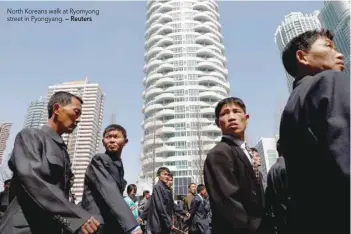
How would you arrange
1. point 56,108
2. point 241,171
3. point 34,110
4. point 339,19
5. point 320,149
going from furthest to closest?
point 34,110, point 339,19, point 56,108, point 241,171, point 320,149

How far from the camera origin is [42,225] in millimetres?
2008

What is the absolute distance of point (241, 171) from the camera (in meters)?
2.05

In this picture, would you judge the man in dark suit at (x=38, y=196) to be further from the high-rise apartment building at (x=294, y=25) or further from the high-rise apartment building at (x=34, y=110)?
the high-rise apartment building at (x=294, y=25)

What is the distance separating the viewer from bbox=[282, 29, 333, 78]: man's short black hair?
163 cm

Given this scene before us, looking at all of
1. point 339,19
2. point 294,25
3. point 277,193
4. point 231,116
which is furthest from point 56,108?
point 294,25

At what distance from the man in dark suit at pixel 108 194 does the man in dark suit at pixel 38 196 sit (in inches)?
23.7

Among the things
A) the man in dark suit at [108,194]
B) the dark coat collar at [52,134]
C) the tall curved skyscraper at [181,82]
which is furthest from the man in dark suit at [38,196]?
the tall curved skyscraper at [181,82]

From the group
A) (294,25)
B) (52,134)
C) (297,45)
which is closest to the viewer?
(297,45)

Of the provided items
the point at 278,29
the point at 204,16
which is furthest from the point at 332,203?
the point at 278,29

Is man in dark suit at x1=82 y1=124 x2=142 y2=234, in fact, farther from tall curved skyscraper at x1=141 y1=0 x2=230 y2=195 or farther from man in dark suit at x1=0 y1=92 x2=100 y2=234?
tall curved skyscraper at x1=141 y1=0 x2=230 y2=195

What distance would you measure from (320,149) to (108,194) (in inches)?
81.2

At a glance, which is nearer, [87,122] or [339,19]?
[339,19]

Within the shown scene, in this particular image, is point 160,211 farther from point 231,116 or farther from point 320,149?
point 320,149

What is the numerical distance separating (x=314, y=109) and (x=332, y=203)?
0.38m
